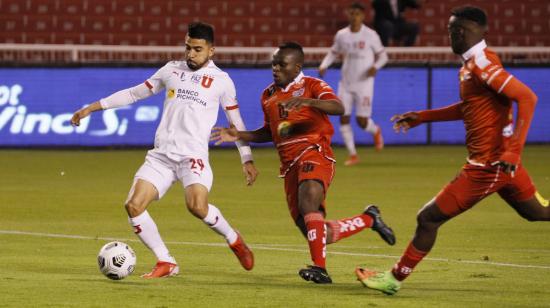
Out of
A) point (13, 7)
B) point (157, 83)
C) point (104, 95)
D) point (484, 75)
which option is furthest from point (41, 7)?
point (484, 75)

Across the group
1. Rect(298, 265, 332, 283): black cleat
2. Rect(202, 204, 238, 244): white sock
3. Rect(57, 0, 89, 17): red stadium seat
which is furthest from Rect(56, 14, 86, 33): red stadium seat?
Rect(298, 265, 332, 283): black cleat

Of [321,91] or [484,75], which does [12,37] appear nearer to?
[321,91]

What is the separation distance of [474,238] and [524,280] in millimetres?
2754

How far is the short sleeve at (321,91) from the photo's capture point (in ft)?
30.5

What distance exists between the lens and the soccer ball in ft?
29.3

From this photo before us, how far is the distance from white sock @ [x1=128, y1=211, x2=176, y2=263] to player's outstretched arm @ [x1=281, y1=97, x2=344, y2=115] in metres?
1.38

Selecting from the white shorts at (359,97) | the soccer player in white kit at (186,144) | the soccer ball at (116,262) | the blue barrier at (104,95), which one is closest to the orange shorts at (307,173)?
the soccer player in white kit at (186,144)

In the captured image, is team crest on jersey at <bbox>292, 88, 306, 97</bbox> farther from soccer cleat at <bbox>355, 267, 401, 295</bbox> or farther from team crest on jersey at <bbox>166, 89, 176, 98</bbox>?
soccer cleat at <bbox>355, 267, 401, 295</bbox>

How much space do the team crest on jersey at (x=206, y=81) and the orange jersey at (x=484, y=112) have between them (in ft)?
7.21

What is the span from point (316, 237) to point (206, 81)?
1.56m

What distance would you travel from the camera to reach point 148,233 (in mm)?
9227

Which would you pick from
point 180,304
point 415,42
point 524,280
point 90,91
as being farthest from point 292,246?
point 415,42

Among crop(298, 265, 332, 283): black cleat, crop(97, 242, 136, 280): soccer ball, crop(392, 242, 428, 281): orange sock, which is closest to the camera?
crop(392, 242, 428, 281): orange sock

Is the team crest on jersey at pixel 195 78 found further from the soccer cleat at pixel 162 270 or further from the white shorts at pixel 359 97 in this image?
the white shorts at pixel 359 97
